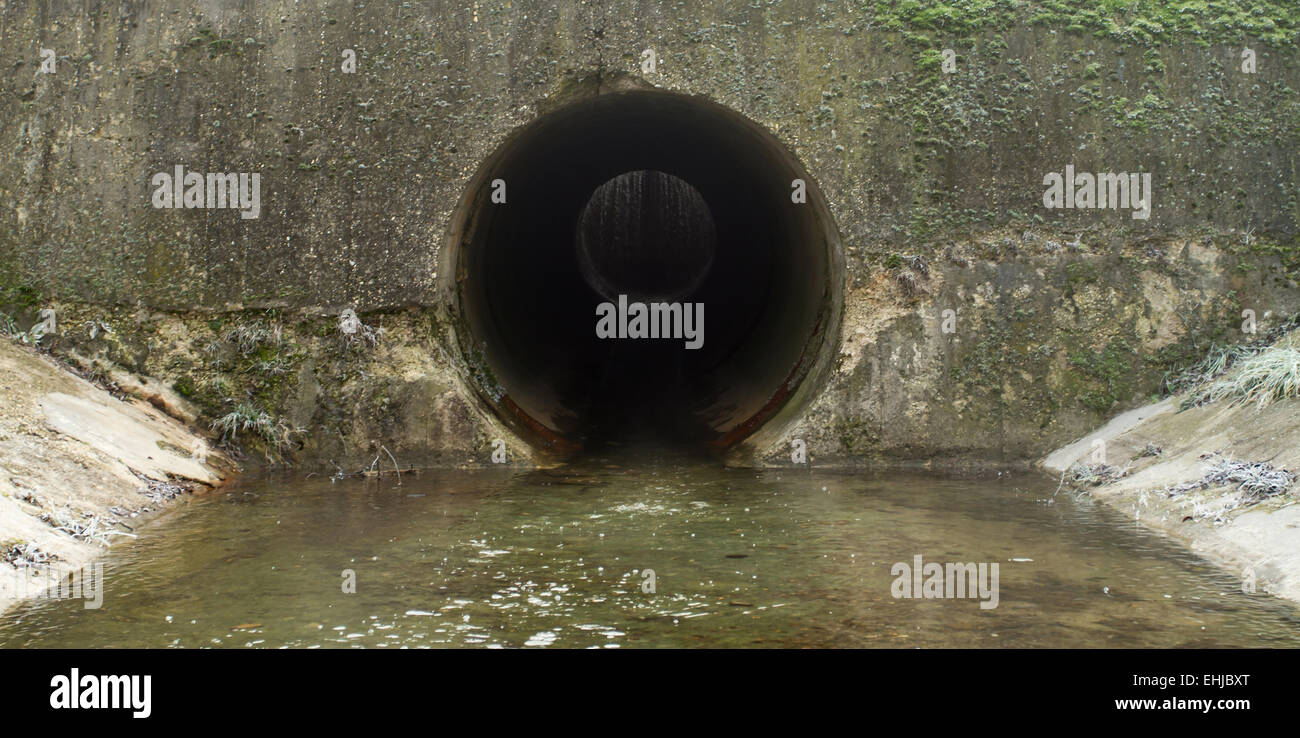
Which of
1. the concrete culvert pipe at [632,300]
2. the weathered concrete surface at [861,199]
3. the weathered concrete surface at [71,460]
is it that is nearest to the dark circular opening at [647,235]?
the concrete culvert pipe at [632,300]

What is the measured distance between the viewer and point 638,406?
1275 centimetres

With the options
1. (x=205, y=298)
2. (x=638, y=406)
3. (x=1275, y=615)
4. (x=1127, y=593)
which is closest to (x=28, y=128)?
(x=205, y=298)

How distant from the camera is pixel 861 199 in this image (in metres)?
8.54

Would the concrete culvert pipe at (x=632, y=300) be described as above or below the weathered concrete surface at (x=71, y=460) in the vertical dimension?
above

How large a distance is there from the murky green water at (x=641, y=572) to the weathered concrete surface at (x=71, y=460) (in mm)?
291

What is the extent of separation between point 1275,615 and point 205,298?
295 inches

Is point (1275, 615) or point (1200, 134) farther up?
point (1200, 134)

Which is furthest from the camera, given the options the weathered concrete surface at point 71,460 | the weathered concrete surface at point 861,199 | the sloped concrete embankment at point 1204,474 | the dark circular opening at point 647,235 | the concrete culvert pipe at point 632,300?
the dark circular opening at point 647,235

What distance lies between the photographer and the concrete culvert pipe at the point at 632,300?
9.34 metres

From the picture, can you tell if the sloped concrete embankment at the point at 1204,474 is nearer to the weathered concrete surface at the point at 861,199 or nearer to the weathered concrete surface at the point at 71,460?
the weathered concrete surface at the point at 861,199

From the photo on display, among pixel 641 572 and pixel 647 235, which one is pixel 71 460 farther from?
pixel 647 235

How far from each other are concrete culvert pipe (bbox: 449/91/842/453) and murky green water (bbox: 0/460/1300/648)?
2188mm

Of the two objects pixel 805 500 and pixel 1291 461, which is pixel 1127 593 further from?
pixel 805 500
